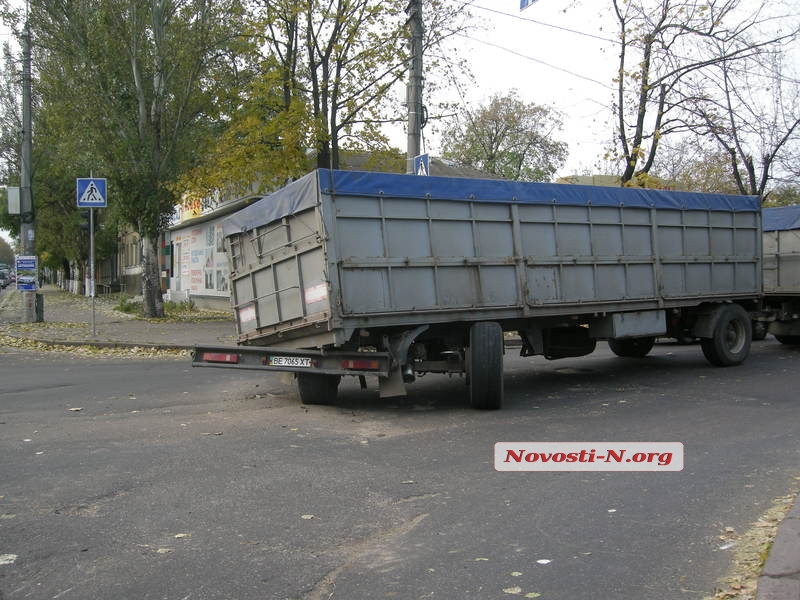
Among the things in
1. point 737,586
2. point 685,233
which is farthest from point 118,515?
point 685,233

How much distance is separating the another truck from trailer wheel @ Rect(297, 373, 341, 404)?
20mm

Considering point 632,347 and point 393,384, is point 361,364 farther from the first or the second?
point 632,347

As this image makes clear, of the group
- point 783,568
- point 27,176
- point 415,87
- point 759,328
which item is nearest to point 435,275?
point 783,568

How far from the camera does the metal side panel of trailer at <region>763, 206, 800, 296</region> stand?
50.5 ft

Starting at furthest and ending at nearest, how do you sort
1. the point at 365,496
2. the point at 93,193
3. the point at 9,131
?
the point at 9,131
the point at 93,193
the point at 365,496

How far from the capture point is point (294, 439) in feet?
25.2

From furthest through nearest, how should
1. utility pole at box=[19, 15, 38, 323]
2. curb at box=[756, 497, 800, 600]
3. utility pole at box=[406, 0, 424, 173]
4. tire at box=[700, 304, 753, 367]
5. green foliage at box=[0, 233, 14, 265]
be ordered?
1. green foliage at box=[0, 233, 14, 265]
2. utility pole at box=[19, 15, 38, 323]
3. utility pole at box=[406, 0, 424, 173]
4. tire at box=[700, 304, 753, 367]
5. curb at box=[756, 497, 800, 600]

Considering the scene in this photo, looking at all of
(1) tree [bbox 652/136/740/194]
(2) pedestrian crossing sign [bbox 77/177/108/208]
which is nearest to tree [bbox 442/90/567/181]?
(1) tree [bbox 652/136/740/194]

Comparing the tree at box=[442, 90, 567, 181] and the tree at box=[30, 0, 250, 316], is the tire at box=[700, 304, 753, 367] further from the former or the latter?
the tree at box=[442, 90, 567, 181]

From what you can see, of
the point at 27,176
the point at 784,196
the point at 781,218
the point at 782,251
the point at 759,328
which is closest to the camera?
the point at 759,328

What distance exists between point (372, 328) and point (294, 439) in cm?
180

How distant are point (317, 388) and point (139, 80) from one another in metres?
14.7

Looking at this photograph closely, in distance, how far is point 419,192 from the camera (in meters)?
9.12

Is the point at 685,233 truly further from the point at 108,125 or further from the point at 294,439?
the point at 108,125
